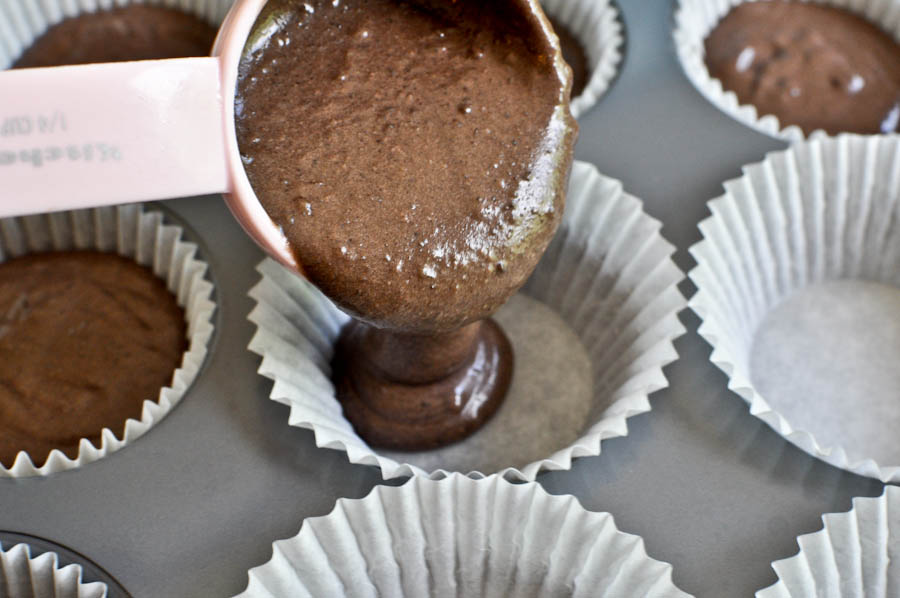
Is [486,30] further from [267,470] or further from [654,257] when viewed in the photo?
[267,470]

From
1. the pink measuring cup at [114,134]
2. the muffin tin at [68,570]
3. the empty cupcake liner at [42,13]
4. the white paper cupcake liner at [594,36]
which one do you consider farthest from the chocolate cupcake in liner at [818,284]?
the empty cupcake liner at [42,13]

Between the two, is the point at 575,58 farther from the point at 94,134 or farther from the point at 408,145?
the point at 94,134

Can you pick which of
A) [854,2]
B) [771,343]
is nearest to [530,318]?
[771,343]

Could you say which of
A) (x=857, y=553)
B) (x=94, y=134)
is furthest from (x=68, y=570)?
(x=857, y=553)

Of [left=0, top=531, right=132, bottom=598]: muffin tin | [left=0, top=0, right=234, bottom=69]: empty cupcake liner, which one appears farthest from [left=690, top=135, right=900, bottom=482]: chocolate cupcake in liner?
[left=0, top=0, right=234, bottom=69]: empty cupcake liner

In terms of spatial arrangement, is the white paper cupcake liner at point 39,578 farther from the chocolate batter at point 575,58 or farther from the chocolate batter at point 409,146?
the chocolate batter at point 575,58
